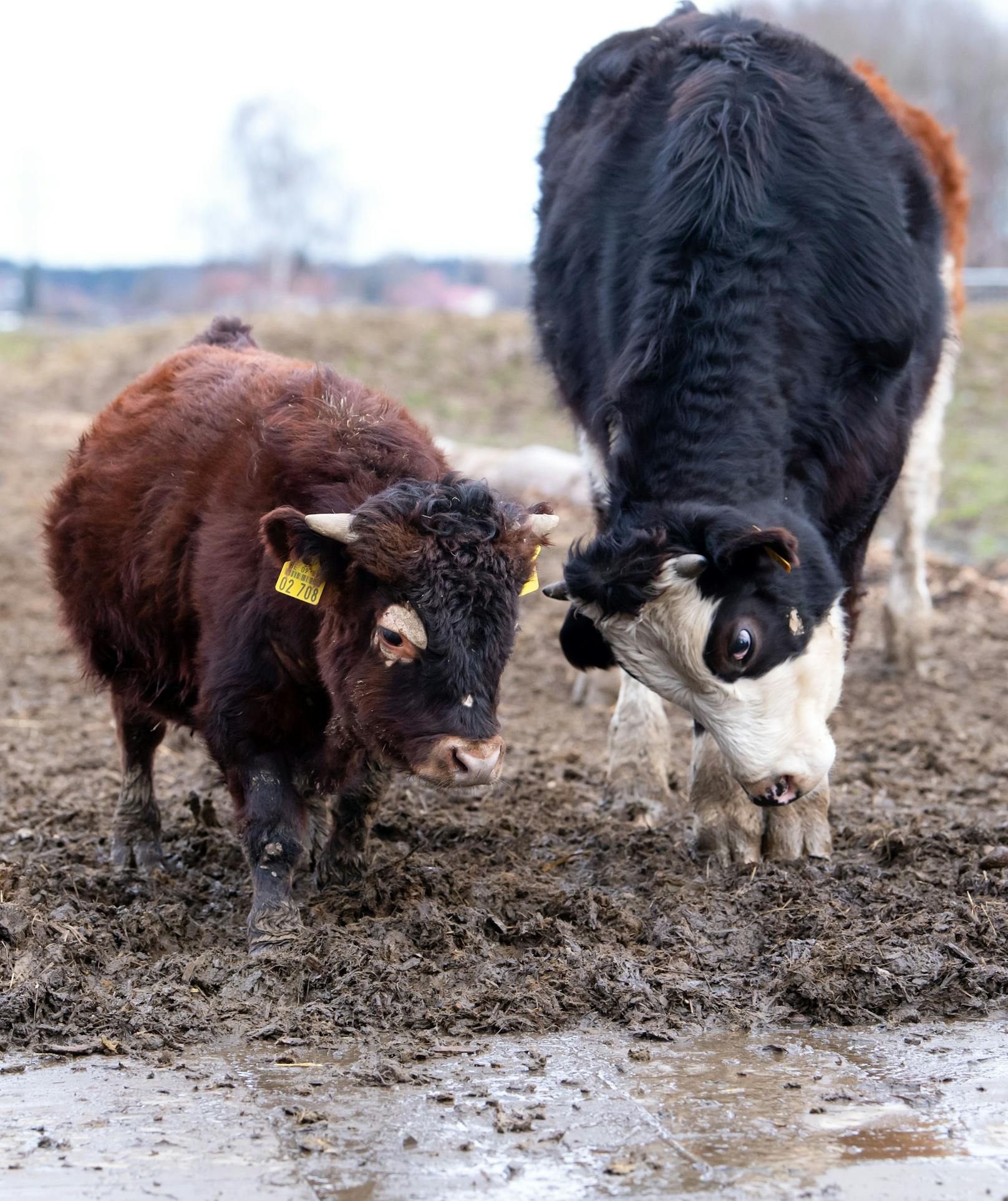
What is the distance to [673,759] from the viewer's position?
23.0 feet

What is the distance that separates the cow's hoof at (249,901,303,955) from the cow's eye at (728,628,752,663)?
162 cm

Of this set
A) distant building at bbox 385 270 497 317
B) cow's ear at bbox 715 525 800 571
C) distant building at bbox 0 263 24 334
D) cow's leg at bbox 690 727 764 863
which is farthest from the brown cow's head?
distant building at bbox 385 270 497 317

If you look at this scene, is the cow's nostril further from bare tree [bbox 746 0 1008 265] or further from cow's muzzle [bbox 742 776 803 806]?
bare tree [bbox 746 0 1008 265]

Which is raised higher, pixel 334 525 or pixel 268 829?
pixel 334 525

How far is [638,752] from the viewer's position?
20.7 ft

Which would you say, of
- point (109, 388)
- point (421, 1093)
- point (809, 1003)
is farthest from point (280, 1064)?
point (109, 388)

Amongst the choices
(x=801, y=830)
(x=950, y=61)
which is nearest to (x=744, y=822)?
(x=801, y=830)

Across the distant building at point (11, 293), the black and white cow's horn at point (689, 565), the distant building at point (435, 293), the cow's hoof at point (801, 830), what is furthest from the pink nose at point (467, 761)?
the distant building at point (435, 293)

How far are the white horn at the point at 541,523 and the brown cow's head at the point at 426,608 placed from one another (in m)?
0.07

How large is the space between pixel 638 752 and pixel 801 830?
0.99 metres

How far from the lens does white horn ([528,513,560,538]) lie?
447 cm

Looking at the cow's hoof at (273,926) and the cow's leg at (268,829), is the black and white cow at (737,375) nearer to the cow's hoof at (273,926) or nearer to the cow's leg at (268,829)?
the cow's leg at (268,829)

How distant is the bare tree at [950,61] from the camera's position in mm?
40219

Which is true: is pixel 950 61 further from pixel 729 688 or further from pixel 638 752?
pixel 729 688
